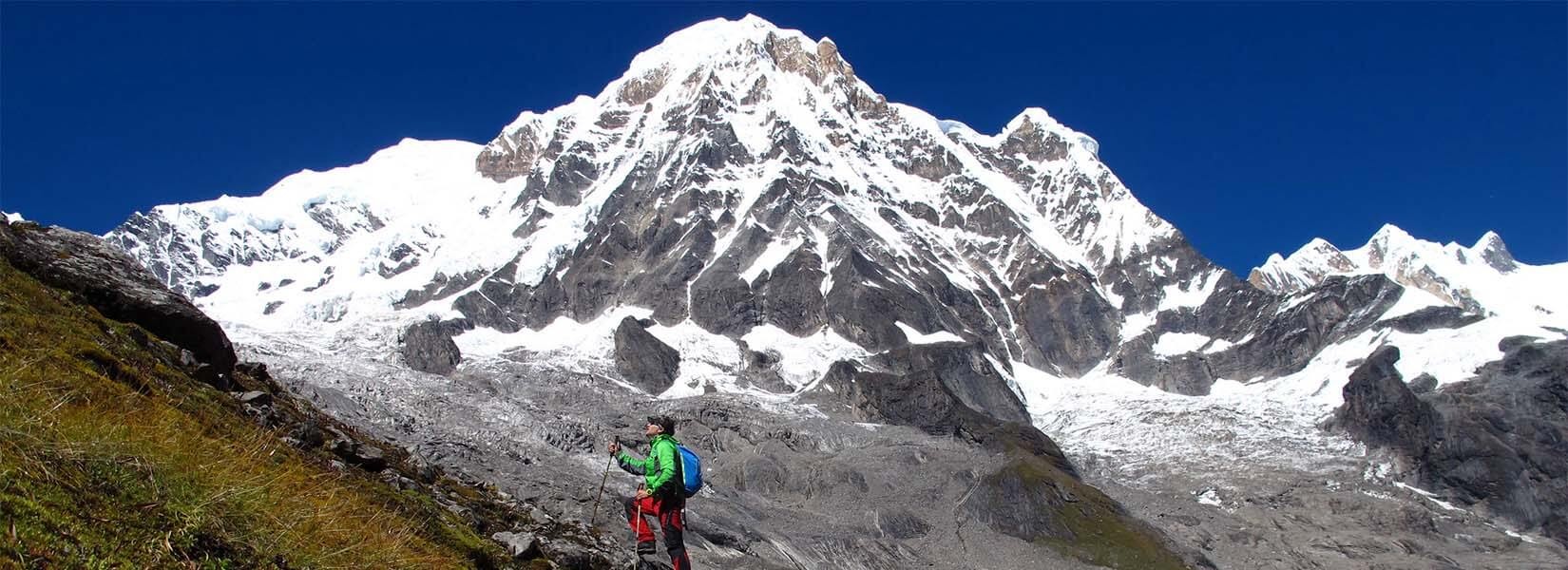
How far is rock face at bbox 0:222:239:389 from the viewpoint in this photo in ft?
78.5

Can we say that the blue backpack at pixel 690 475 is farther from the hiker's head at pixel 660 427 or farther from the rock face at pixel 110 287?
the rock face at pixel 110 287

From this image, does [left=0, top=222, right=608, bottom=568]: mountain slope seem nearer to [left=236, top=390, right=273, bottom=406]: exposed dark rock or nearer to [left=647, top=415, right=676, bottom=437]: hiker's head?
[left=236, top=390, right=273, bottom=406]: exposed dark rock

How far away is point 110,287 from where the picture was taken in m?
25.2

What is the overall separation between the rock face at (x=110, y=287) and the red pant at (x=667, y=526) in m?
9.97

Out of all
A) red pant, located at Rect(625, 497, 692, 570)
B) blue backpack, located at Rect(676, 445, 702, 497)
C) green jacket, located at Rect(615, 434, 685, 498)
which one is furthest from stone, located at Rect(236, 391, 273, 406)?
blue backpack, located at Rect(676, 445, 702, 497)

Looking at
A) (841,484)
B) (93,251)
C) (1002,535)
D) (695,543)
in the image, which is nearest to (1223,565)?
(1002,535)

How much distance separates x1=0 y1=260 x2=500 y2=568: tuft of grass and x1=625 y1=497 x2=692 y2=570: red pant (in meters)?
4.88

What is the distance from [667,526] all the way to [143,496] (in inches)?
402

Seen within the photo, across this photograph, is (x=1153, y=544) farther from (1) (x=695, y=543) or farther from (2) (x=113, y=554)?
(2) (x=113, y=554)

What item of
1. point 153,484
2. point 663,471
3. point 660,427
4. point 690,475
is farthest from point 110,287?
point 153,484

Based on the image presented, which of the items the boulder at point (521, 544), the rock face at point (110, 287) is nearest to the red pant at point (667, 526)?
the boulder at point (521, 544)

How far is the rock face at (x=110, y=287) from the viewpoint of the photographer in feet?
78.5

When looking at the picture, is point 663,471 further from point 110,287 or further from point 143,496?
point 110,287

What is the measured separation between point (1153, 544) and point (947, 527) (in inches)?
1453
